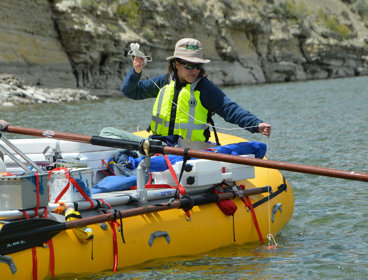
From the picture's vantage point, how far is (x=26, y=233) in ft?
13.3

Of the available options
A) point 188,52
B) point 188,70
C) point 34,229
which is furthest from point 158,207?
point 188,52

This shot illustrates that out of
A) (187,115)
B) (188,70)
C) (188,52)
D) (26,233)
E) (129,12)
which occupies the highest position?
(129,12)

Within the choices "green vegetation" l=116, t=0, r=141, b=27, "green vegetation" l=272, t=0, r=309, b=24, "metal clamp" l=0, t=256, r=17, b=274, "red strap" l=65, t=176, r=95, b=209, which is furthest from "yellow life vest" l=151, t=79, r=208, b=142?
"green vegetation" l=272, t=0, r=309, b=24

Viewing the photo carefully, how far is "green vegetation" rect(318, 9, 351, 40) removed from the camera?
48406 millimetres

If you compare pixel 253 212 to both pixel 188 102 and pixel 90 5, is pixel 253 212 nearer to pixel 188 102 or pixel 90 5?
pixel 188 102

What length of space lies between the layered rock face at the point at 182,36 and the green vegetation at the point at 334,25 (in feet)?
0.27

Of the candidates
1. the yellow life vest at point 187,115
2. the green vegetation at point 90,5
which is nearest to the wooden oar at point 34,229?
the yellow life vest at point 187,115

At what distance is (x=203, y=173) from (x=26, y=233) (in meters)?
1.73

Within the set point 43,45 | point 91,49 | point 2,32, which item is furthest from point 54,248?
point 91,49

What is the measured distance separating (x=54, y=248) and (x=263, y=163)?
166 centimetres

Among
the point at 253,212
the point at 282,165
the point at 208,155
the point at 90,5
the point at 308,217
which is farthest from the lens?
the point at 90,5

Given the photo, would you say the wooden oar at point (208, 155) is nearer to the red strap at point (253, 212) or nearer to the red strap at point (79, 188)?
the red strap at point (79, 188)

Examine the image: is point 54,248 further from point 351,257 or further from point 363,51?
point 363,51

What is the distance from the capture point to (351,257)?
5199mm
